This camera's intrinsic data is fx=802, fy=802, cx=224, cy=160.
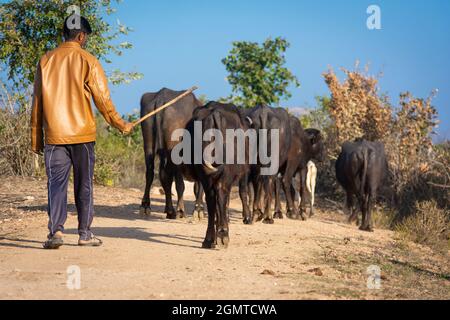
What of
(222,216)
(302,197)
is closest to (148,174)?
(222,216)

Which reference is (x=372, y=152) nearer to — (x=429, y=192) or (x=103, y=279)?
(x=429, y=192)

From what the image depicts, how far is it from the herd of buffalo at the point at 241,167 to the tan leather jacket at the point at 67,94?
5.06 ft

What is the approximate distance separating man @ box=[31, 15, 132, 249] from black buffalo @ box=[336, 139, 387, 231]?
751 centimetres

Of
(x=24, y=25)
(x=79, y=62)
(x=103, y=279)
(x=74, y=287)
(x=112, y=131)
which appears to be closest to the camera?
Answer: (x=74, y=287)

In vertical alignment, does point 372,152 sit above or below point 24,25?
below

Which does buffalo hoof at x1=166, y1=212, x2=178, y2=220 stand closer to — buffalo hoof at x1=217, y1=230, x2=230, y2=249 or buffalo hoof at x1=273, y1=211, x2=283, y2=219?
buffalo hoof at x1=273, y1=211, x2=283, y2=219

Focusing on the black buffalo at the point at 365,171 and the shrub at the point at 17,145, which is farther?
the shrub at the point at 17,145

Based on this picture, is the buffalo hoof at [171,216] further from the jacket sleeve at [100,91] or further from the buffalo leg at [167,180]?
the jacket sleeve at [100,91]

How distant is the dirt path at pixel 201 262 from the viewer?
7.10m

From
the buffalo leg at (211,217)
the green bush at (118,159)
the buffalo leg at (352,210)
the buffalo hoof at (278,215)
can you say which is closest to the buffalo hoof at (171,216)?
the buffalo hoof at (278,215)

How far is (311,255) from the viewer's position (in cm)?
1009
